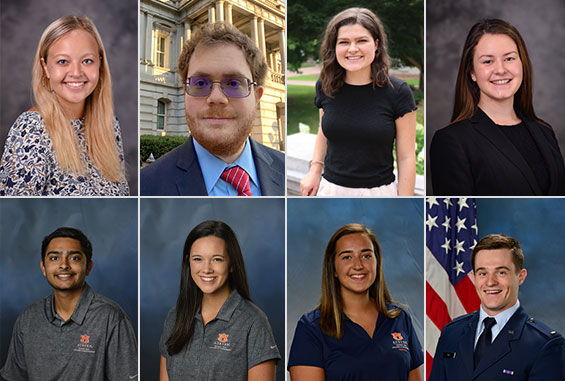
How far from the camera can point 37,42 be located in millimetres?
3631

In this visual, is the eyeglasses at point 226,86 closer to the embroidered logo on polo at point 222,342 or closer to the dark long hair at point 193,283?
the dark long hair at point 193,283

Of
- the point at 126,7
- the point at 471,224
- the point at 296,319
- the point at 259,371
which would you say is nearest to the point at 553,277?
the point at 471,224

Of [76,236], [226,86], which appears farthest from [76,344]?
[226,86]

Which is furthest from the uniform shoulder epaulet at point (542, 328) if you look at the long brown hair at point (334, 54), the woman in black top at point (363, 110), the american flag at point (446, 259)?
the long brown hair at point (334, 54)

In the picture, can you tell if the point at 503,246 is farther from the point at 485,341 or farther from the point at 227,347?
the point at 227,347

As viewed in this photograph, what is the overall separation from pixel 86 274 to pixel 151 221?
57cm

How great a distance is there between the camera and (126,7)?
3627 mm

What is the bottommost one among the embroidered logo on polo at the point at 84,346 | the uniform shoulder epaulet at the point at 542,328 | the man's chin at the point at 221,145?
the embroidered logo on polo at the point at 84,346

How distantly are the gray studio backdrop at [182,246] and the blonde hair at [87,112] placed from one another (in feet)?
1.25

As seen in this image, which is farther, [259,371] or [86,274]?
[86,274]

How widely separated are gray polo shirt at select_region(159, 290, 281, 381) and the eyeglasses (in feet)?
4.20

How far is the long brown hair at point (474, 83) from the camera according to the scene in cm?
350

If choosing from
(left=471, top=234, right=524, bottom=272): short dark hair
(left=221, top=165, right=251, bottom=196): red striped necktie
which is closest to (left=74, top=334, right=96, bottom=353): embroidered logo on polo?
(left=221, top=165, right=251, bottom=196): red striped necktie

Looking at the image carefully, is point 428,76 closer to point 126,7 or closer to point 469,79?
point 469,79
